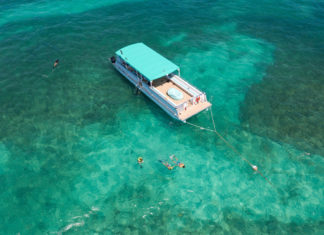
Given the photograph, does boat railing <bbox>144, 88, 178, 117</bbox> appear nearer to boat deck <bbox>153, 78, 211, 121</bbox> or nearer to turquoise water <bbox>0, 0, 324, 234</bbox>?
boat deck <bbox>153, 78, 211, 121</bbox>

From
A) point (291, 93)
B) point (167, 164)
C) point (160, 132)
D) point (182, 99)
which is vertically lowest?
point (167, 164)

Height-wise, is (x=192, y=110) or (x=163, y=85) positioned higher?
(x=163, y=85)

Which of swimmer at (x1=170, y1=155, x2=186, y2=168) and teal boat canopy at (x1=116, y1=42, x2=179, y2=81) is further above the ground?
teal boat canopy at (x1=116, y1=42, x2=179, y2=81)

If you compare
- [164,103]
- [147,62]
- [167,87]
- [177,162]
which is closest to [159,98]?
[164,103]

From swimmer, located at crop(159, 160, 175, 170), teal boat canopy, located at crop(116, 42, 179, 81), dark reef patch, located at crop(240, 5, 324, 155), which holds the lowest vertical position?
swimmer, located at crop(159, 160, 175, 170)

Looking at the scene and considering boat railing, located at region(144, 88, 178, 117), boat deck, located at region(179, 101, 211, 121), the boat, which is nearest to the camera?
boat deck, located at region(179, 101, 211, 121)

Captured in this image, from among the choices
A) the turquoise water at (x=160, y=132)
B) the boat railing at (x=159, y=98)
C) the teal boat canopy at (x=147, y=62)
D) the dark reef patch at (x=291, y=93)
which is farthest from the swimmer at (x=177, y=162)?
the dark reef patch at (x=291, y=93)

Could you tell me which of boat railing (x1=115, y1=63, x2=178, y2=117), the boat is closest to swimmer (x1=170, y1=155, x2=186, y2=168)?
the boat

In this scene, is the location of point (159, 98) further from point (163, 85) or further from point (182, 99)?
point (182, 99)
